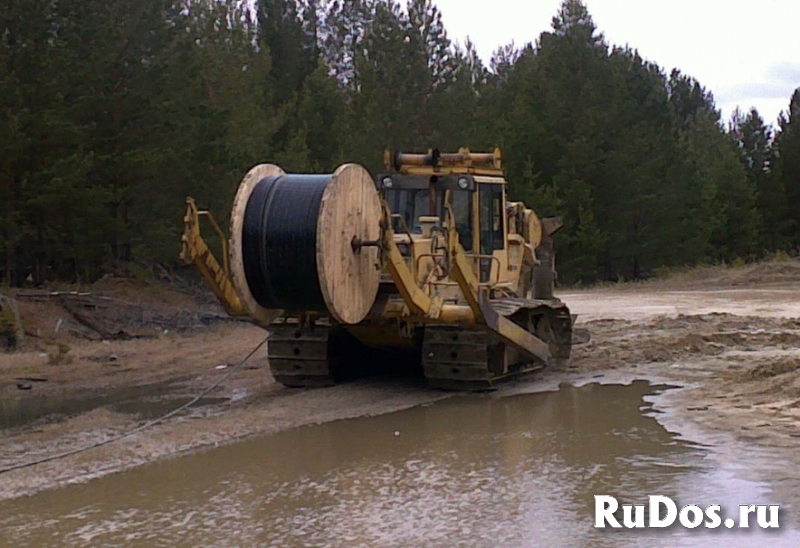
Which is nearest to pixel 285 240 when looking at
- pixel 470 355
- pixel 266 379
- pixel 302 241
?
pixel 302 241

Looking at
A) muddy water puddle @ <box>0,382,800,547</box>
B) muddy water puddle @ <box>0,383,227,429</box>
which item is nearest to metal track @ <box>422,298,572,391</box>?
muddy water puddle @ <box>0,382,800,547</box>

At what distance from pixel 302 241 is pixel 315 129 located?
25.9 m

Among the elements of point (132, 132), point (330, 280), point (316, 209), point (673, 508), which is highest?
point (132, 132)

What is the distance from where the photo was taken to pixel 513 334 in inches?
523

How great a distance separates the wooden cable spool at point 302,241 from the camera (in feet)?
35.3

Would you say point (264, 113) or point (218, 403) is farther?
point (264, 113)

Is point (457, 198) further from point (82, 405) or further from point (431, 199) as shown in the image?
point (82, 405)

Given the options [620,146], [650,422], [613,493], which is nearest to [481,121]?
[620,146]

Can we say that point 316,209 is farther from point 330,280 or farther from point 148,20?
point 148,20

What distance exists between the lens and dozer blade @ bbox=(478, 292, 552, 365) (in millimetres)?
12484

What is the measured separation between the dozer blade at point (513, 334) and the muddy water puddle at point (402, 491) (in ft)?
5.26

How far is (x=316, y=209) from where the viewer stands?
10734mm

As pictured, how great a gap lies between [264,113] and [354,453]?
23800 mm
